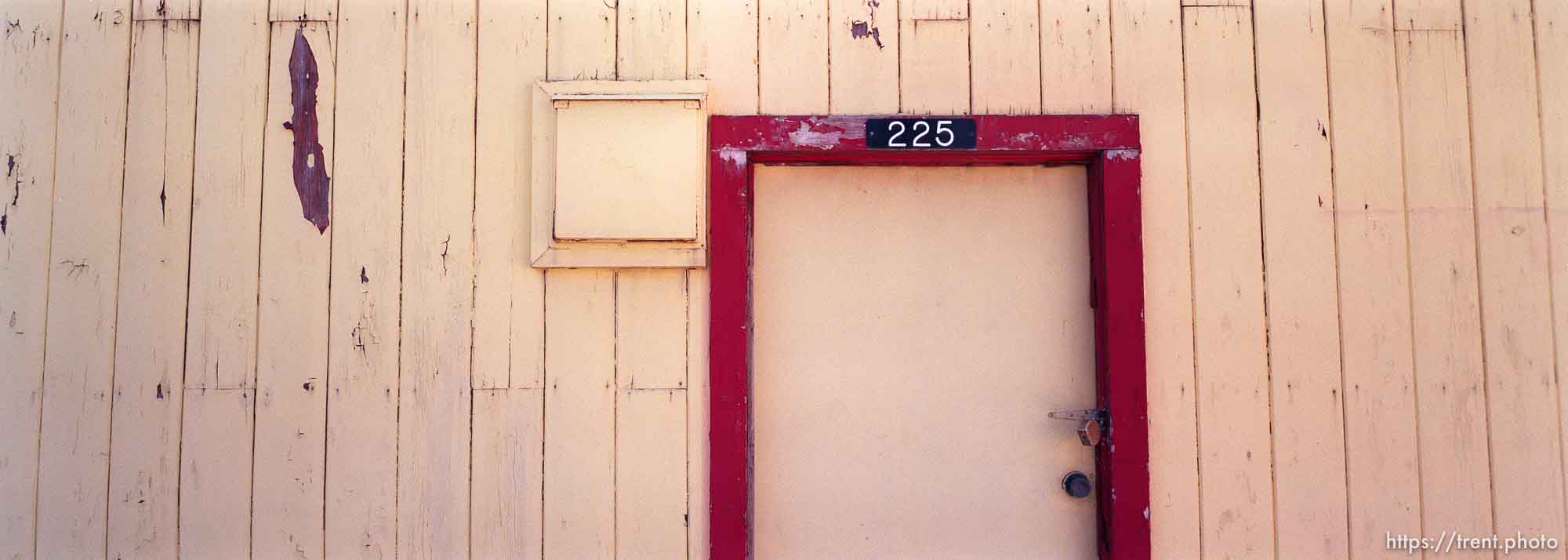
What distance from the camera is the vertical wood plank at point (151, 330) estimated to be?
2385 mm

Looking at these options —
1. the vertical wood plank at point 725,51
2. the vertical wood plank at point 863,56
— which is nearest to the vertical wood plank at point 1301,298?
the vertical wood plank at point 863,56

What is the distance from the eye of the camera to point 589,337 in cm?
238

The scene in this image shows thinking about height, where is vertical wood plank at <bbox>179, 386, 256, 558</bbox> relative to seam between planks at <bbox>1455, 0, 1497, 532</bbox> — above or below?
below

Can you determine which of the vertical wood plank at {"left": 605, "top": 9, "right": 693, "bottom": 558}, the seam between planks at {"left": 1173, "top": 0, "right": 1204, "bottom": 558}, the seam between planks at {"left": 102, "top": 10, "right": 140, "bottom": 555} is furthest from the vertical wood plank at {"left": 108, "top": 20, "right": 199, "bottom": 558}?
the seam between planks at {"left": 1173, "top": 0, "right": 1204, "bottom": 558}

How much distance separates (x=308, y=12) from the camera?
8.07 ft

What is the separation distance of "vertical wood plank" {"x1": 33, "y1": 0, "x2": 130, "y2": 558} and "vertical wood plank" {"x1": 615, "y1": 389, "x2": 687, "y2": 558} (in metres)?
1.44

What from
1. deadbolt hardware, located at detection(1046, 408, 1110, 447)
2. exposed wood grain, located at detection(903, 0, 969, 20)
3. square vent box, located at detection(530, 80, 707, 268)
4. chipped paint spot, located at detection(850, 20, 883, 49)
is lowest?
deadbolt hardware, located at detection(1046, 408, 1110, 447)

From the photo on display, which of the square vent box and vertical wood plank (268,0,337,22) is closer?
the square vent box

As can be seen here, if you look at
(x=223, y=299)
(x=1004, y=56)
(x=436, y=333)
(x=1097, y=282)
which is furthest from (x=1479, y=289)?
(x=223, y=299)

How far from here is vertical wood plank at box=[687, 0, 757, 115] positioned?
2420 millimetres

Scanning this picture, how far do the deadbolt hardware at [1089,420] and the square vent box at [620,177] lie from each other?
3.68 ft

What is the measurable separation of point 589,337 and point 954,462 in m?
1.10

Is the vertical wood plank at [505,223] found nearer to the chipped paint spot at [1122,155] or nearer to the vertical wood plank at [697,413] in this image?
the vertical wood plank at [697,413]

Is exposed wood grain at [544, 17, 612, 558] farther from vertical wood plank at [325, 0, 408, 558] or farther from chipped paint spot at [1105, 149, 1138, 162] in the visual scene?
chipped paint spot at [1105, 149, 1138, 162]
